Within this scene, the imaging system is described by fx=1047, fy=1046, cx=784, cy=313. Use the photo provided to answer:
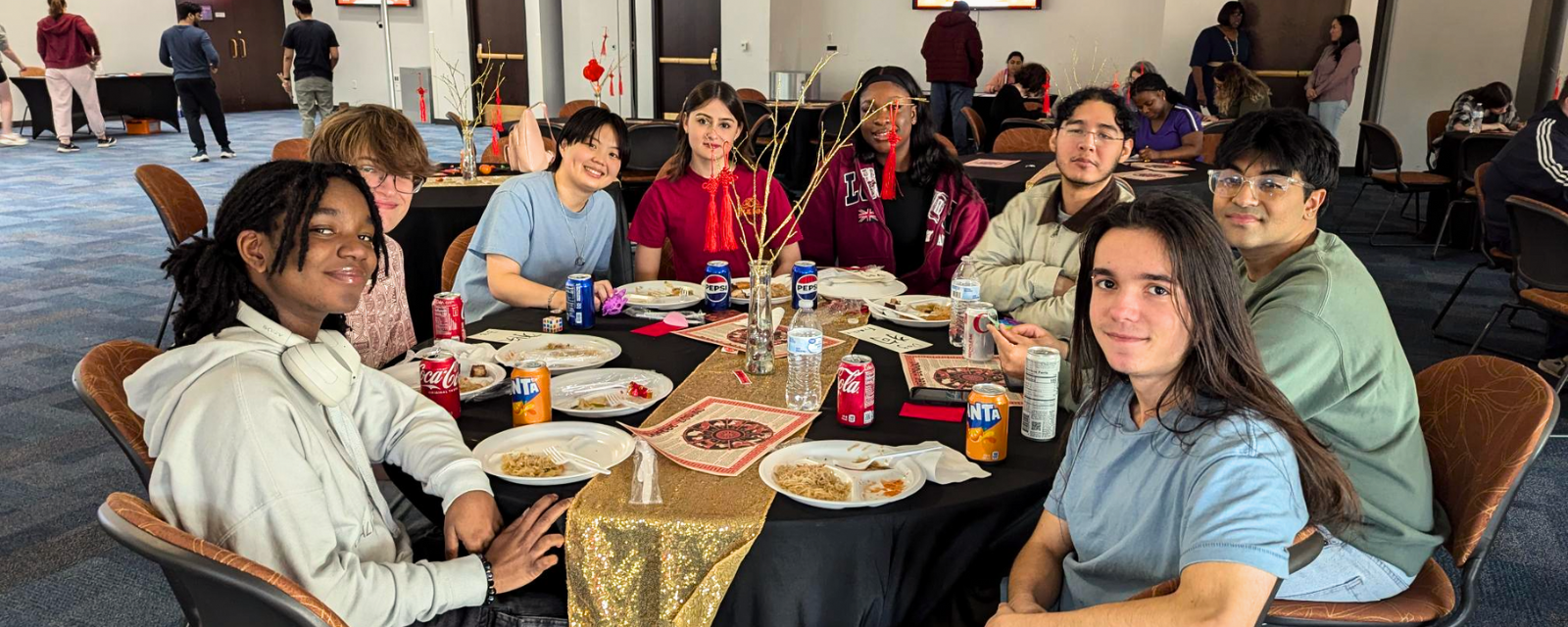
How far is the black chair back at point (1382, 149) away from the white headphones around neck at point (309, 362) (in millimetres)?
7162

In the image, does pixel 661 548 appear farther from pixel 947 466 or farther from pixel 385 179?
pixel 385 179

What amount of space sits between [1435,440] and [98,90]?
1463cm

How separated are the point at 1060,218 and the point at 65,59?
12697 mm

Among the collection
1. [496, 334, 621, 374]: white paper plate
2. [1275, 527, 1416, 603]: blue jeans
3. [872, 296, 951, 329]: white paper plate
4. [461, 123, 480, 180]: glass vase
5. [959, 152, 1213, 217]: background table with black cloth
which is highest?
[461, 123, 480, 180]: glass vase

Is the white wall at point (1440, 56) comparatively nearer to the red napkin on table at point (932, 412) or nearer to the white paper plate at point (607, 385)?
the red napkin on table at point (932, 412)

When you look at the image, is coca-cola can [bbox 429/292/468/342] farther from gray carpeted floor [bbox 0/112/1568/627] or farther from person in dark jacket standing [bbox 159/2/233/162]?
person in dark jacket standing [bbox 159/2/233/162]

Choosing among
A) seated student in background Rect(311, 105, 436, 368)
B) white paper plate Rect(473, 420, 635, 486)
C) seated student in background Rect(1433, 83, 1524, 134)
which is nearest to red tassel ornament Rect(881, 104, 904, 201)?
seated student in background Rect(311, 105, 436, 368)

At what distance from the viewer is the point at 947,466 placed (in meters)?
1.71

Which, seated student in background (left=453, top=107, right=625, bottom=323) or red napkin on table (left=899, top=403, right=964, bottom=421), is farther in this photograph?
seated student in background (left=453, top=107, right=625, bottom=323)

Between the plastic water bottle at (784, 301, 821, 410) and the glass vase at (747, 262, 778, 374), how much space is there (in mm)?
152

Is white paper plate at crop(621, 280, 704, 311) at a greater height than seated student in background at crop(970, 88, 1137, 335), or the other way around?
seated student in background at crop(970, 88, 1137, 335)

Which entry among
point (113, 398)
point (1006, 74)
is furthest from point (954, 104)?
point (113, 398)

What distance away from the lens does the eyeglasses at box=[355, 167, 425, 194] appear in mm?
2586

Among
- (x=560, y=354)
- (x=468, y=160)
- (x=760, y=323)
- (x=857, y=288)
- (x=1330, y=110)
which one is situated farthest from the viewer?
(x=1330, y=110)
